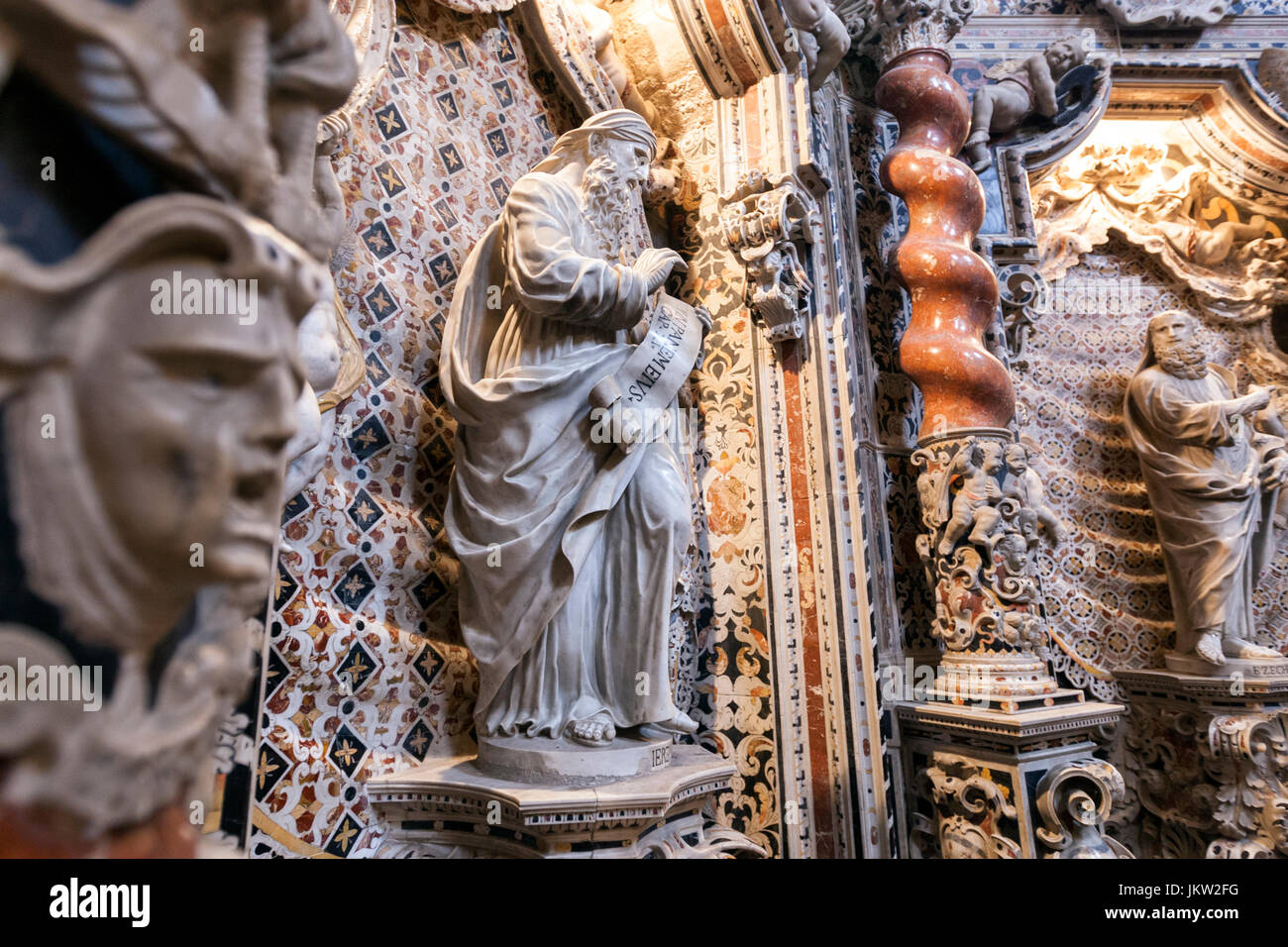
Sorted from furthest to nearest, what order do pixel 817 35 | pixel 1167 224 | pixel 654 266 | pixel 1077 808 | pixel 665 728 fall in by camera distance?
pixel 1167 224 < pixel 817 35 < pixel 1077 808 < pixel 654 266 < pixel 665 728

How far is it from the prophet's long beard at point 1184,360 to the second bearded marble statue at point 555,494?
3531mm

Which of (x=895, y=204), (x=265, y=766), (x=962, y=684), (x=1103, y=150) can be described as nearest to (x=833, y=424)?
(x=962, y=684)

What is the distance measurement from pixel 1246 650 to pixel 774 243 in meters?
3.23

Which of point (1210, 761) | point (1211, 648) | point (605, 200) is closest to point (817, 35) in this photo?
point (605, 200)

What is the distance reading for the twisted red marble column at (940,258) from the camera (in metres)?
3.16

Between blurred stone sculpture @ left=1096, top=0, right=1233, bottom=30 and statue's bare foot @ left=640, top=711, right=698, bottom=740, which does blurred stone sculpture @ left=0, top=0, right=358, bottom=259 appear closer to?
statue's bare foot @ left=640, top=711, right=698, bottom=740

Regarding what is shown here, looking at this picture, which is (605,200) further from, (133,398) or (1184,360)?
(1184,360)

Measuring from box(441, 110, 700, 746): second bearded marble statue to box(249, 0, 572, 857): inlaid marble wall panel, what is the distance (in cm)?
23

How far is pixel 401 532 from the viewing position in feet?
7.06

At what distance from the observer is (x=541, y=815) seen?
5.52 feet

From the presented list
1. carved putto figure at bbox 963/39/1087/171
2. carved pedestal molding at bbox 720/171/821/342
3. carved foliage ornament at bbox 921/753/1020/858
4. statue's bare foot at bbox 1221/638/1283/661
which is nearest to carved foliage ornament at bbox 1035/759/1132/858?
carved foliage ornament at bbox 921/753/1020/858

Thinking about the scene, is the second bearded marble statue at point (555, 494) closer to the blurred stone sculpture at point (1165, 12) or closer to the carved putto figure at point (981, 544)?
the carved putto figure at point (981, 544)

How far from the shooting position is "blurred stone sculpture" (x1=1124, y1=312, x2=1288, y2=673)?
374cm

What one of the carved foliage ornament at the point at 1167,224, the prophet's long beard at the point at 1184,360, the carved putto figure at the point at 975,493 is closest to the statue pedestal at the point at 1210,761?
the prophet's long beard at the point at 1184,360
